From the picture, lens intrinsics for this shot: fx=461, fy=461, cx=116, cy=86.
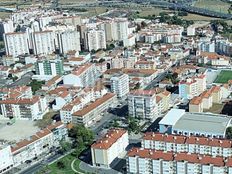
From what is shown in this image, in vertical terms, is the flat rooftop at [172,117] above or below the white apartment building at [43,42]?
below

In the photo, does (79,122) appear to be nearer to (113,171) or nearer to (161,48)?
(113,171)

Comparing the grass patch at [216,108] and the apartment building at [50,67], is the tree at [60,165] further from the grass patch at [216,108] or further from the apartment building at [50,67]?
the apartment building at [50,67]

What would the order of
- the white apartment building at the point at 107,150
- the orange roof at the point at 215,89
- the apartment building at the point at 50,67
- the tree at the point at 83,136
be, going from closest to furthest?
the white apartment building at the point at 107,150 → the tree at the point at 83,136 → the orange roof at the point at 215,89 → the apartment building at the point at 50,67

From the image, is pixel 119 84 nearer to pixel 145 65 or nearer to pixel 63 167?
pixel 145 65

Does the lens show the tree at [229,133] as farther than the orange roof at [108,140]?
Yes

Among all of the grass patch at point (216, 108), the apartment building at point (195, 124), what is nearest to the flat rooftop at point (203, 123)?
the apartment building at point (195, 124)
